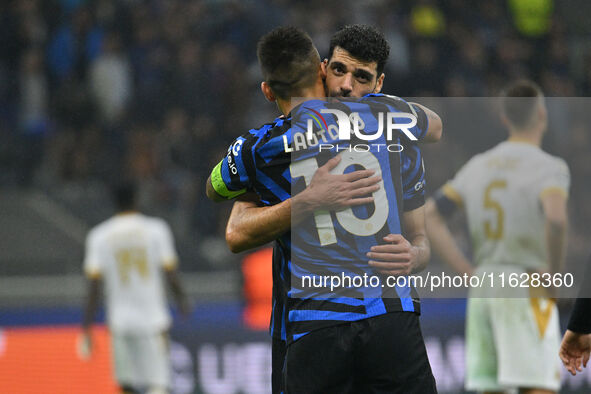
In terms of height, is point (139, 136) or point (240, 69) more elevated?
point (240, 69)

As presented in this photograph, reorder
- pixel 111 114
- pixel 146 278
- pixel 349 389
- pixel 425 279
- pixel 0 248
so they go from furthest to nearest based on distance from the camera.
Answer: pixel 111 114, pixel 0 248, pixel 146 278, pixel 425 279, pixel 349 389

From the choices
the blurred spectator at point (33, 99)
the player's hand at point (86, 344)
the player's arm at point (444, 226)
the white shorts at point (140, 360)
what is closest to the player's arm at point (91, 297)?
the player's hand at point (86, 344)

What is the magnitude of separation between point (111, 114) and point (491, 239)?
24.9 feet

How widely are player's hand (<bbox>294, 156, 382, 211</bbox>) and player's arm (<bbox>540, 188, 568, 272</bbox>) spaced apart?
6.65 feet

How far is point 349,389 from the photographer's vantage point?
3.36 metres

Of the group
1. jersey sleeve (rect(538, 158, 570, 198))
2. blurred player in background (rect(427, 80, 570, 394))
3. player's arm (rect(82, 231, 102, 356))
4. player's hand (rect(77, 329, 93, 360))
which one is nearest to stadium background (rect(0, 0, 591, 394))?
player's hand (rect(77, 329, 93, 360))

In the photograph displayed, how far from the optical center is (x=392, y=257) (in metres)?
3.38

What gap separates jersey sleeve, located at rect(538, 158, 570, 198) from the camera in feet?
16.9

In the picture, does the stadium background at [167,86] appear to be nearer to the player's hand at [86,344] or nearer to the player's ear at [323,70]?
the player's hand at [86,344]

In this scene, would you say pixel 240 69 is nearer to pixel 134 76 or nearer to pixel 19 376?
pixel 134 76

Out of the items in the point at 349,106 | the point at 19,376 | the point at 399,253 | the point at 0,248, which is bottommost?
the point at 19,376

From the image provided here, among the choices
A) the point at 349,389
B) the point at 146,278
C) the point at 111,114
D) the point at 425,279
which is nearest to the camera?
the point at 349,389

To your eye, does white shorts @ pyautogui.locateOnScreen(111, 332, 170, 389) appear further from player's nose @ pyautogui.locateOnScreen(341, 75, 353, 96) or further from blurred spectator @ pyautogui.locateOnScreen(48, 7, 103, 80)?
player's nose @ pyautogui.locateOnScreen(341, 75, 353, 96)

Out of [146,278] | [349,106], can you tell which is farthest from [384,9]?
[349,106]
